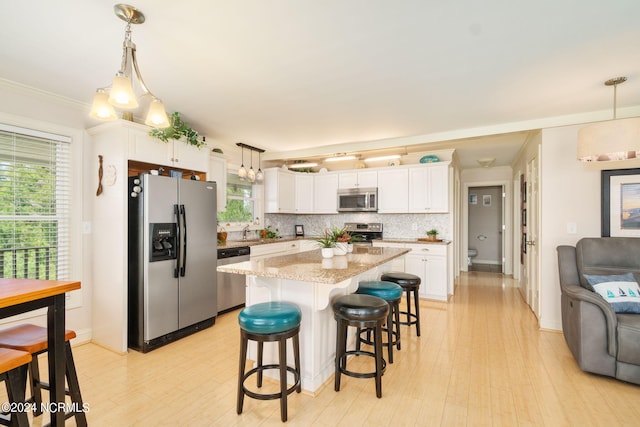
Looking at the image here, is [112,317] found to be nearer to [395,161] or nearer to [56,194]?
[56,194]

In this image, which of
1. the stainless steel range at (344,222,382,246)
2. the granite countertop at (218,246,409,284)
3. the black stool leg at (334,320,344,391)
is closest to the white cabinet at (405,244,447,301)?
the stainless steel range at (344,222,382,246)

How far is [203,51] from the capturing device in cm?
214

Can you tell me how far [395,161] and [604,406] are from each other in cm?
403

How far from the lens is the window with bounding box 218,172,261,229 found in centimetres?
489

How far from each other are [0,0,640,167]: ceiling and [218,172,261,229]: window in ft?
5.11

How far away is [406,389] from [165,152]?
331 centimetres

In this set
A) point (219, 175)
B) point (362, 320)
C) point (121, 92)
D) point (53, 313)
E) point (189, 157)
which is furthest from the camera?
point (219, 175)

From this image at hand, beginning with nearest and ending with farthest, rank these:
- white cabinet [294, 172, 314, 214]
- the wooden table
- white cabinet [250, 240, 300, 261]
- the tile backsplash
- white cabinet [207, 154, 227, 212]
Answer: the wooden table → white cabinet [207, 154, 227, 212] → white cabinet [250, 240, 300, 261] → the tile backsplash → white cabinet [294, 172, 314, 214]

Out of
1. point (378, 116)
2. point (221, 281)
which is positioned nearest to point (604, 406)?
point (378, 116)

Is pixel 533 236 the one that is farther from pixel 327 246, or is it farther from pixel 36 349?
pixel 36 349

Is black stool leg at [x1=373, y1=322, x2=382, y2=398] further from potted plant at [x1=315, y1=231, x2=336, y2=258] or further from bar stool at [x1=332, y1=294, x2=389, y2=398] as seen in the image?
potted plant at [x1=315, y1=231, x2=336, y2=258]

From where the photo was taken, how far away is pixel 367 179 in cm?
538

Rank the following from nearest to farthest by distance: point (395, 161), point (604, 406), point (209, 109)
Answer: point (604, 406)
point (209, 109)
point (395, 161)

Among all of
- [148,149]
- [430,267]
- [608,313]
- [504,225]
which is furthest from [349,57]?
[504,225]
